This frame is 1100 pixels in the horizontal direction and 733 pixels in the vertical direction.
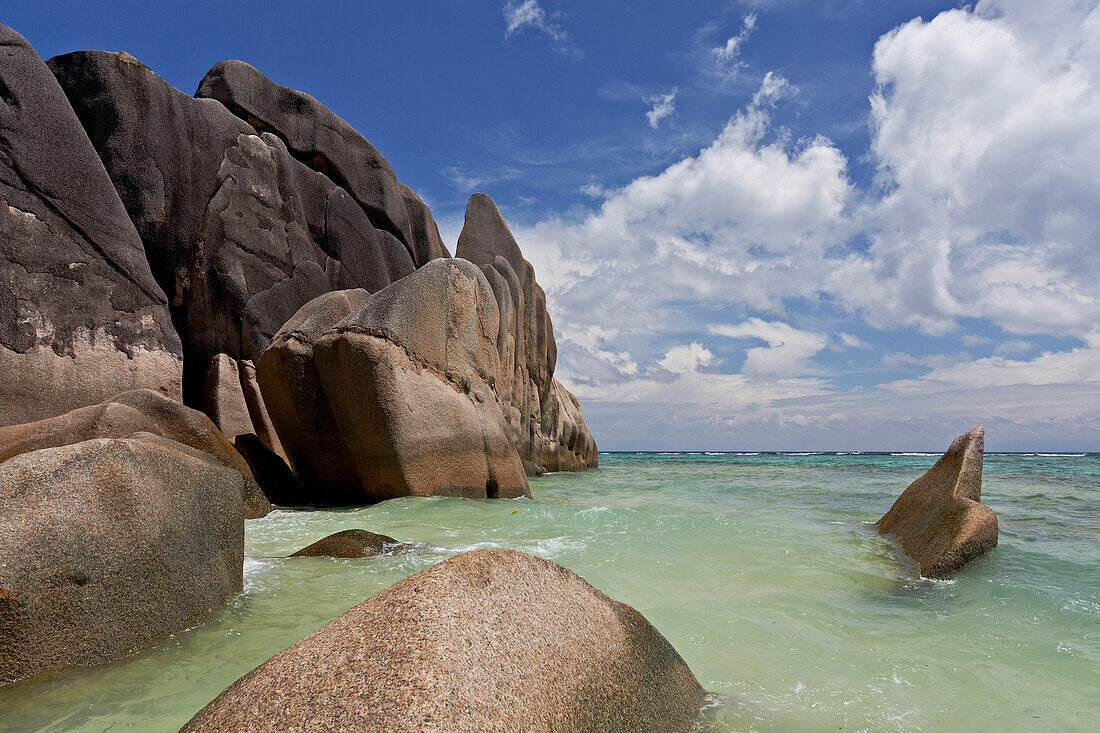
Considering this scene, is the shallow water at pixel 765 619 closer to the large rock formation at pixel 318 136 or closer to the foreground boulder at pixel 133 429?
the foreground boulder at pixel 133 429

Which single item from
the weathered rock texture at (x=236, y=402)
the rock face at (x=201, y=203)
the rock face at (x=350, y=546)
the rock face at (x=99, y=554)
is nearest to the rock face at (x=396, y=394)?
the weathered rock texture at (x=236, y=402)

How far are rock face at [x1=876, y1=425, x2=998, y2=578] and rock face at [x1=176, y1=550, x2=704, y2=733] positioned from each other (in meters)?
3.47

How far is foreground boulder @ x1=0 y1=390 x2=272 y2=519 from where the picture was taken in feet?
18.6

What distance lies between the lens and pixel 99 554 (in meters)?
2.57

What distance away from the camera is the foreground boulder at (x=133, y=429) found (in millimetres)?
5656

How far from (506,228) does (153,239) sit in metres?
9.02

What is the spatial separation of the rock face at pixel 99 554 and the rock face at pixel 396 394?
169 inches

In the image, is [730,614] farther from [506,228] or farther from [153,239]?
[506,228]

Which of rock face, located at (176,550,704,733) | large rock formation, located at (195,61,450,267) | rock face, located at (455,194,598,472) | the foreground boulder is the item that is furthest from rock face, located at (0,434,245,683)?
large rock formation, located at (195,61,450,267)

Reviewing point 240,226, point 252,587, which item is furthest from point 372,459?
point 240,226

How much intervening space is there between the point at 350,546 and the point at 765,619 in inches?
110

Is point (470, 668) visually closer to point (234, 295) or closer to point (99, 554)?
point (99, 554)

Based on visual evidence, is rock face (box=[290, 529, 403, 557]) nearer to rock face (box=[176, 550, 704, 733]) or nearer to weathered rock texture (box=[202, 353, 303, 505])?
rock face (box=[176, 550, 704, 733])

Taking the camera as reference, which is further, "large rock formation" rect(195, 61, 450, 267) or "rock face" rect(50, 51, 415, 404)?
"large rock formation" rect(195, 61, 450, 267)
